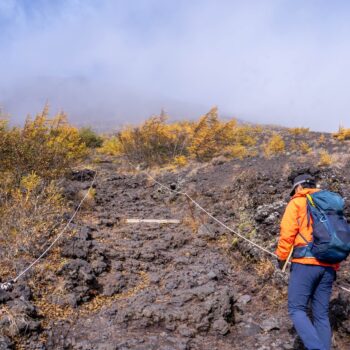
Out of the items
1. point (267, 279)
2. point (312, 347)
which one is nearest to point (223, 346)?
point (312, 347)

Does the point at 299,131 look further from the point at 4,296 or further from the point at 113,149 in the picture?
the point at 4,296

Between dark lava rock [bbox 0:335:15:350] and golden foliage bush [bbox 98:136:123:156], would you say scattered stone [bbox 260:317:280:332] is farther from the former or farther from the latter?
golden foliage bush [bbox 98:136:123:156]

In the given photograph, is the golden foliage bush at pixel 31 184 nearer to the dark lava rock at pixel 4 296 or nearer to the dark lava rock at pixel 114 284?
the dark lava rock at pixel 4 296

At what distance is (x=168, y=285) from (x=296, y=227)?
2.30m

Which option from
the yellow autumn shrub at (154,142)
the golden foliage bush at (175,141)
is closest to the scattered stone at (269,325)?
the golden foliage bush at (175,141)

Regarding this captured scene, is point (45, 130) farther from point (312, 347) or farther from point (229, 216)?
point (312, 347)

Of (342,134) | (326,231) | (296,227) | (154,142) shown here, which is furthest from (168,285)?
(342,134)

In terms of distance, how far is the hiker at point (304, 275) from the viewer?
142 inches

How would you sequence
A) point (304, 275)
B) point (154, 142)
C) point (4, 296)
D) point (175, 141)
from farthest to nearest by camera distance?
point (175, 141)
point (154, 142)
point (4, 296)
point (304, 275)

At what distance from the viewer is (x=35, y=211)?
634 cm

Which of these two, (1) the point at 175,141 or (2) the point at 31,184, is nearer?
(2) the point at 31,184

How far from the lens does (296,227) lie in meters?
3.73

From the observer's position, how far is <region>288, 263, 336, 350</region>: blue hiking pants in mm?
3588

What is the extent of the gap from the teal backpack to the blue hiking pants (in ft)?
0.45
